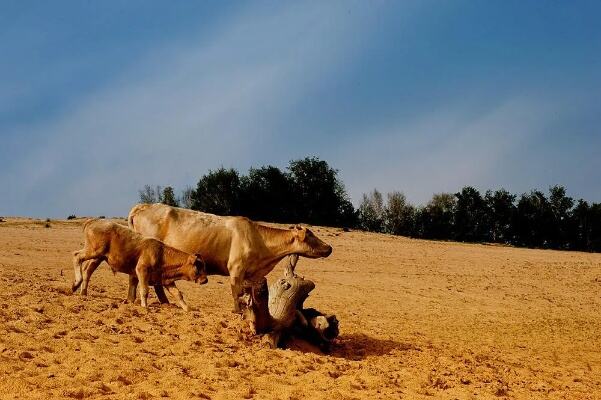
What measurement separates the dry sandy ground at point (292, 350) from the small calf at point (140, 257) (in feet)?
2.37

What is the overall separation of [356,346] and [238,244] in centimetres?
380

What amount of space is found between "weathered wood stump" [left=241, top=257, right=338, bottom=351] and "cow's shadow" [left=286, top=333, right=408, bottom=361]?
217 millimetres

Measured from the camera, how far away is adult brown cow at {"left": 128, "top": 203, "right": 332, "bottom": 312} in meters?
15.6

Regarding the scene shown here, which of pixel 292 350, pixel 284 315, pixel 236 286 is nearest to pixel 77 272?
pixel 236 286

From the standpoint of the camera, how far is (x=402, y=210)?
3501 inches

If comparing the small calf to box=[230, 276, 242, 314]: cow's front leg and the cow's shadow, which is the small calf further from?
the cow's shadow

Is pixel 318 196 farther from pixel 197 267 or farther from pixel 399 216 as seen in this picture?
pixel 197 267

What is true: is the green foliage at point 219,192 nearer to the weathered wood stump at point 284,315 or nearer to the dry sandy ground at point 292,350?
the dry sandy ground at point 292,350

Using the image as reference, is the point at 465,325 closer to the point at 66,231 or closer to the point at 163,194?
the point at 66,231

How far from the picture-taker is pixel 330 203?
255ft

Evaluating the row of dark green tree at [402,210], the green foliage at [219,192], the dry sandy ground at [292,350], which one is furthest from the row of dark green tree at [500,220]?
the dry sandy ground at [292,350]

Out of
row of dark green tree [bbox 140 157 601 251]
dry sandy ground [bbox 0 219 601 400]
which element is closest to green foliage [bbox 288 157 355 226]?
row of dark green tree [bbox 140 157 601 251]

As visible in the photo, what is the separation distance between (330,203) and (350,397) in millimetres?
68452

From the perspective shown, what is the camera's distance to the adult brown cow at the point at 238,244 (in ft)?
51.0
